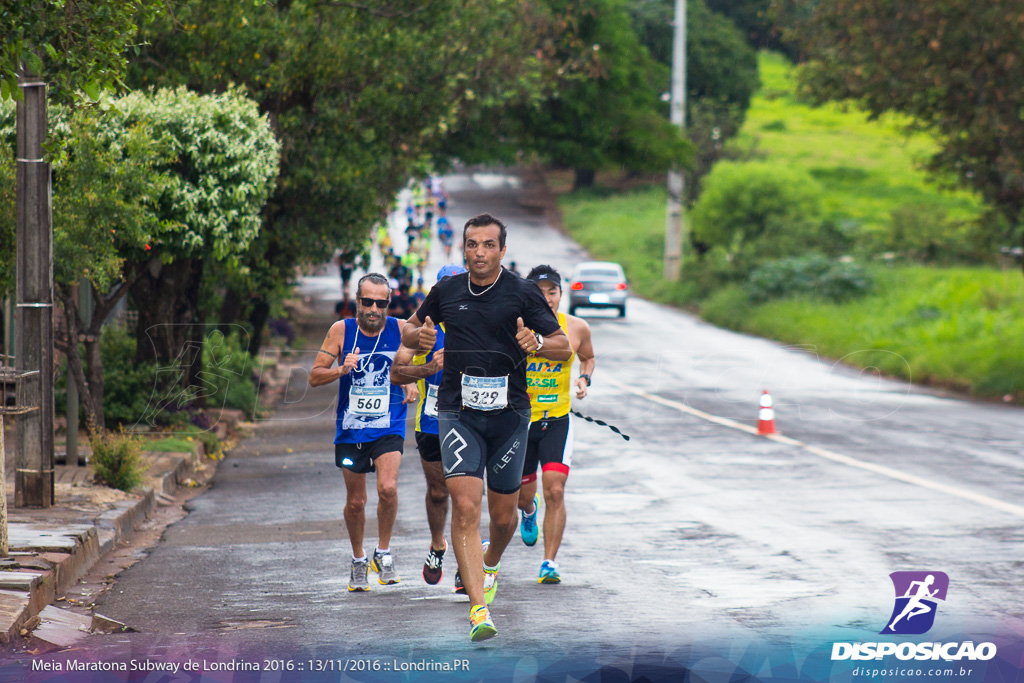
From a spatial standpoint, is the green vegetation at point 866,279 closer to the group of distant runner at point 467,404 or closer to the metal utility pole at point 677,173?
the metal utility pole at point 677,173

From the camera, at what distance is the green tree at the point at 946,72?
23234mm

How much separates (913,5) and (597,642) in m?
20.6

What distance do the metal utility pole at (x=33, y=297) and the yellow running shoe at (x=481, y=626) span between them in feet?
17.2

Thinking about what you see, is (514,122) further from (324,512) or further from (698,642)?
(698,642)

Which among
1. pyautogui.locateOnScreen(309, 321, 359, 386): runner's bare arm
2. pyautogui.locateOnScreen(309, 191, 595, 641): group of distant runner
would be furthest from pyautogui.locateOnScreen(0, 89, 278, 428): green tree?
pyautogui.locateOnScreen(309, 191, 595, 641): group of distant runner

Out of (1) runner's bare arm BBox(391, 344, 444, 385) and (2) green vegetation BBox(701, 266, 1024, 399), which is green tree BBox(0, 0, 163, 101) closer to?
(1) runner's bare arm BBox(391, 344, 444, 385)

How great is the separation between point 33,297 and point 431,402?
4318mm

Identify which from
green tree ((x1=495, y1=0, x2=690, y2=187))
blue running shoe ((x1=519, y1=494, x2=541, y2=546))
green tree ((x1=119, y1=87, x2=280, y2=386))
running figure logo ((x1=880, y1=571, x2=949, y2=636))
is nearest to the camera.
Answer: running figure logo ((x1=880, y1=571, x2=949, y2=636))

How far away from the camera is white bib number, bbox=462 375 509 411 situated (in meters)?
6.70

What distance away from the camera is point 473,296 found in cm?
675

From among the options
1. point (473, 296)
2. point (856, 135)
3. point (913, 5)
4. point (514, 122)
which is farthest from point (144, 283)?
point (856, 135)

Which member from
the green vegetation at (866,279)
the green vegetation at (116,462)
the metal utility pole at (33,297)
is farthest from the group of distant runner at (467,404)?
the green vegetation at (866,279)

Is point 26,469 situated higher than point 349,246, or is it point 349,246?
point 349,246

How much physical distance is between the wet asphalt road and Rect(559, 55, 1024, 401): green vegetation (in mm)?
8071
